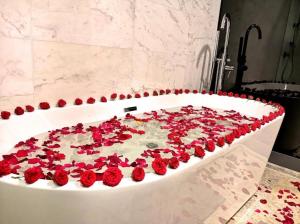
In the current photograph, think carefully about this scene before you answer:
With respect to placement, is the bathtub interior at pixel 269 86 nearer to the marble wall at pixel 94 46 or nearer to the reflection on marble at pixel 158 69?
the marble wall at pixel 94 46

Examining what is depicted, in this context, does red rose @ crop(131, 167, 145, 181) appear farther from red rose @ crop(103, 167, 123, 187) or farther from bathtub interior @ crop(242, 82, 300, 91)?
bathtub interior @ crop(242, 82, 300, 91)

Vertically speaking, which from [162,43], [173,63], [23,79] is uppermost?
[162,43]

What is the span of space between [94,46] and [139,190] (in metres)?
1.40

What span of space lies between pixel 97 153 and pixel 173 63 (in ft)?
5.26

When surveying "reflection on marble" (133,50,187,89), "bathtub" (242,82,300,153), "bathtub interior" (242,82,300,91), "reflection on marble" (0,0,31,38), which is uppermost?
"reflection on marble" (0,0,31,38)

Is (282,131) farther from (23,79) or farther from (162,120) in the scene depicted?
(23,79)

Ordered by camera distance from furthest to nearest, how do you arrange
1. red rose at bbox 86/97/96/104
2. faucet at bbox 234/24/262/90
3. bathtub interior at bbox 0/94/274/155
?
faucet at bbox 234/24/262/90
red rose at bbox 86/97/96/104
bathtub interior at bbox 0/94/274/155

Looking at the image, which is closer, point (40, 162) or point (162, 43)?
point (40, 162)

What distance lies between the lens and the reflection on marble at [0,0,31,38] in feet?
4.57

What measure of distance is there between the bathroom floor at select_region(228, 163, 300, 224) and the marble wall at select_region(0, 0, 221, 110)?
138cm

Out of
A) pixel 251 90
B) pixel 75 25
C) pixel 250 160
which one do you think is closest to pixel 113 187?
pixel 250 160

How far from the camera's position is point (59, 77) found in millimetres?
1746

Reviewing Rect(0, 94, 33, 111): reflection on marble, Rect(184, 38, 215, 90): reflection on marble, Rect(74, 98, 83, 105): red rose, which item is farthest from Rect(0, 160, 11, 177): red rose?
Rect(184, 38, 215, 90): reflection on marble

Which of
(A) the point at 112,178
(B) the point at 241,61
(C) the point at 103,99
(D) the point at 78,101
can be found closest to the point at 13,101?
(D) the point at 78,101
